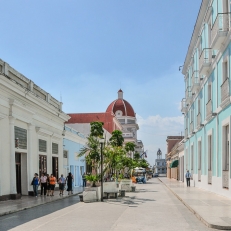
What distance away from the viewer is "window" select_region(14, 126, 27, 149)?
72.0 feet

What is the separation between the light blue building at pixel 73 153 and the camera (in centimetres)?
3438

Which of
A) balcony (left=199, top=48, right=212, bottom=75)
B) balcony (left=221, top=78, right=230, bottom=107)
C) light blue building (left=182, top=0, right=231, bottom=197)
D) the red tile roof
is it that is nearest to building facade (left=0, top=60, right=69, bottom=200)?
balcony (left=199, top=48, right=212, bottom=75)

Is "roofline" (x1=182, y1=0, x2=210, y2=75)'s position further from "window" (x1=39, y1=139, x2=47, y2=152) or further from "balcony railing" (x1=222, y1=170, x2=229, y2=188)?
"window" (x1=39, y1=139, x2=47, y2=152)

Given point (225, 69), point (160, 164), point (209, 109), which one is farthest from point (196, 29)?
point (160, 164)

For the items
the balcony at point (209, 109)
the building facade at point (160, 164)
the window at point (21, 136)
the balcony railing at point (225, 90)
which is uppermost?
the balcony railing at point (225, 90)

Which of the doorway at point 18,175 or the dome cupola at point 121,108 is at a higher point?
the dome cupola at point 121,108

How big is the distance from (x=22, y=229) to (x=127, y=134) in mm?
82478

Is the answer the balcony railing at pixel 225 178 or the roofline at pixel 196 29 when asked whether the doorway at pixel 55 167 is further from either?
the balcony railing at pixel 225 178

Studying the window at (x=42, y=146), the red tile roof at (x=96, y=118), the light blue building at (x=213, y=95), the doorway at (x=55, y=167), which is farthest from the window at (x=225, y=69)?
the red tile roof at (x=96, y=118)

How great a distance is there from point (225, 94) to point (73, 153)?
20.7 metres

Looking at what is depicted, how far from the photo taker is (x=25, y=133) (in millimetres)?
23578

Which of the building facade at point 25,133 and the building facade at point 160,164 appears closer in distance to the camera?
the building facade at point 25,133

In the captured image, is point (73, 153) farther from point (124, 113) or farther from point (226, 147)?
point (124, 113)

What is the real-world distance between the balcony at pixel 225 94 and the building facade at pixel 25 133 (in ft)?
32.2
